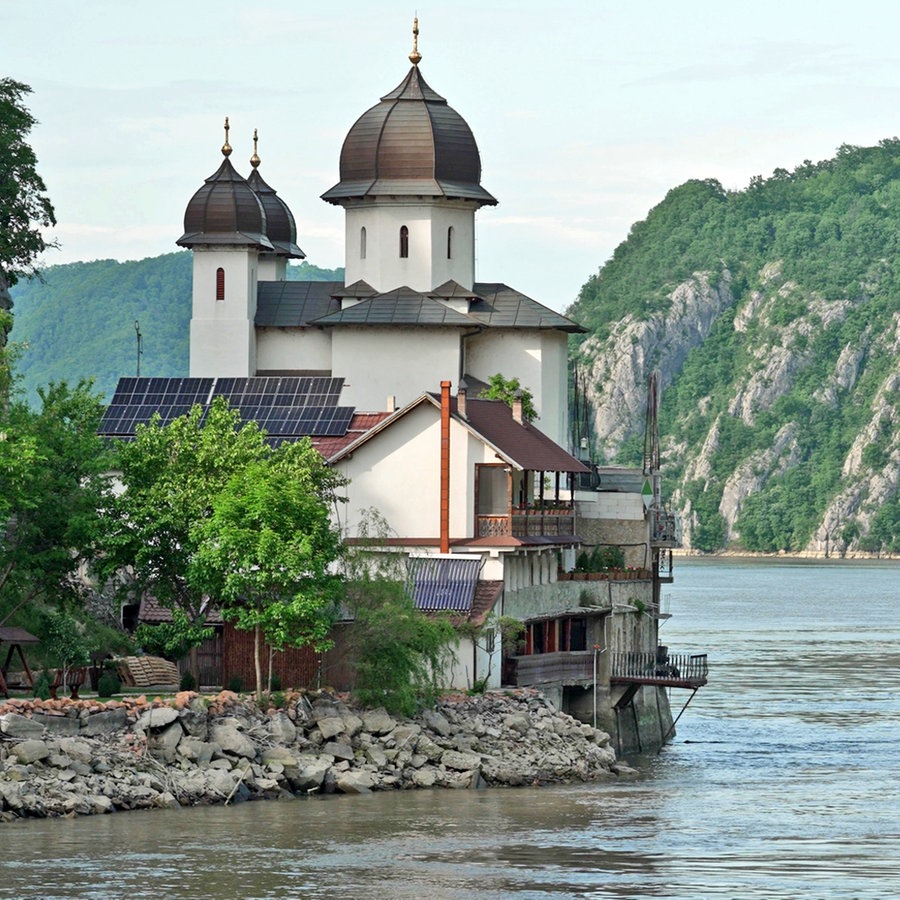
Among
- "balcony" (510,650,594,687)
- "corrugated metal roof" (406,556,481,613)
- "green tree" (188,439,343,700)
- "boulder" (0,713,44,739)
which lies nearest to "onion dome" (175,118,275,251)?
"balcony" (510,650,594,687)

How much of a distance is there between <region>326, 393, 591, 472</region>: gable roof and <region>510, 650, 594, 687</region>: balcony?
15.9 ft

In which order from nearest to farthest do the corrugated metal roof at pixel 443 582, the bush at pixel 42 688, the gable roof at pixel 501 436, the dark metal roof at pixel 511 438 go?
the bush at pixel 42 688, the corrugated metal roof at pixel 443 582, the gable roof at pixel 501 436, the dark metal roof at pixel 511 438

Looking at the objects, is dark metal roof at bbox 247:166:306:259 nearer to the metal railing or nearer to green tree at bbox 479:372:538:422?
green tree at bbox 479:372:538:422

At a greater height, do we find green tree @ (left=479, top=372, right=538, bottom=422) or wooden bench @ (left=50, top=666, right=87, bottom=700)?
green tree @ (left=479, top=372, right=538, bottom=422)

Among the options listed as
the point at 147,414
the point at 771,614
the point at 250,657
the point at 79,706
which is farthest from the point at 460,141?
the point at 771,614

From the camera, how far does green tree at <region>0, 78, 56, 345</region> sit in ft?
260

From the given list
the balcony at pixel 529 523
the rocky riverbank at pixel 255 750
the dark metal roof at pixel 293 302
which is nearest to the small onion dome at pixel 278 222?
the dark metal roof at pixel 293 302

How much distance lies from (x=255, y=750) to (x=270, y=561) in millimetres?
4551

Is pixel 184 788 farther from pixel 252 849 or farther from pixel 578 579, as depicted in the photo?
pixel 578 579

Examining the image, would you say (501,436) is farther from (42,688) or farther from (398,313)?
(398,313)

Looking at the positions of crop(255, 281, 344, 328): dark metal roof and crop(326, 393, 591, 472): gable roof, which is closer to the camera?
crop(326, 393, 591, 472): gable roof

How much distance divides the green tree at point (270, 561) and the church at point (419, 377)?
6413 millimetres

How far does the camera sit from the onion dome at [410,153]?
81375 mm

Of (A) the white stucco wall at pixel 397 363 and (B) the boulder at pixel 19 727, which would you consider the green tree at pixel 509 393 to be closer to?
(A) the white stucco wall at pixel 397 363
